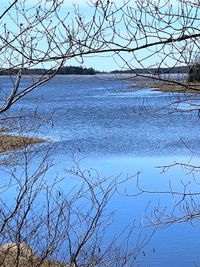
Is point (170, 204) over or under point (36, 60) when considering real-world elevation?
under

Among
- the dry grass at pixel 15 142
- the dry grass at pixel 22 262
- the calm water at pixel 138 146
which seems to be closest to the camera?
the dry grass at pixel 22 262

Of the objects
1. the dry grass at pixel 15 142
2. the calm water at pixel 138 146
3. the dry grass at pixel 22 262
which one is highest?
the dry grass at pixel 15 142

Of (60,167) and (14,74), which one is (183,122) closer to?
(60,167)

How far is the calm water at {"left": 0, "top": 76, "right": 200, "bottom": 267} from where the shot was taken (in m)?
7.41

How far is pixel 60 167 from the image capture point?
14.1 m

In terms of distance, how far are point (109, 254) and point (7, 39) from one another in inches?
137

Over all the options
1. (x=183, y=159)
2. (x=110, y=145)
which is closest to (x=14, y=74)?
(x=183, y=159)

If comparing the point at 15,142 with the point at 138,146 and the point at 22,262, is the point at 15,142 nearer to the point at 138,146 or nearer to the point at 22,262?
the point at 22,262

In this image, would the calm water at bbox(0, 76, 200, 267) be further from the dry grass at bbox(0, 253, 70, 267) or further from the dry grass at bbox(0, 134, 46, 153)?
the dry grass at bbox(0, 253, 70, 267)

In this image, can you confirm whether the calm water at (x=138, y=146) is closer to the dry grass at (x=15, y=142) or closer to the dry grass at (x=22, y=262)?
the dry grass at (x=15, y=142)

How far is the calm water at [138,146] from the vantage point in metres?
7.41

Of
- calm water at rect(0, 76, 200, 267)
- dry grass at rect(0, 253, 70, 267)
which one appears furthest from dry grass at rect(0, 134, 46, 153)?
dry grass at rect(0, 253, 70, 267)

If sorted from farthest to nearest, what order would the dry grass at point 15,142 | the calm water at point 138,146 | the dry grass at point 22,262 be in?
the calm water at point 138,146, the dry grass at point 15,142, the dry grass at point 22,262

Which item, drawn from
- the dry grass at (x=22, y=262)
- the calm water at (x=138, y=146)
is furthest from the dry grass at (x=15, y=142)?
the dry grass at (x=22, y=262)
